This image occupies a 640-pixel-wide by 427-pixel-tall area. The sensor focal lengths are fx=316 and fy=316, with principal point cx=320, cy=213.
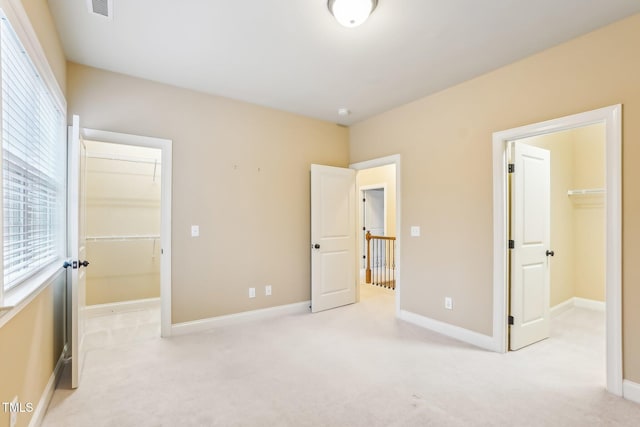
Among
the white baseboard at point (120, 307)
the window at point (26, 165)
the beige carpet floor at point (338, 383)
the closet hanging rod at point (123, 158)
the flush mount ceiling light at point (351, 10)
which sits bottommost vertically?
the beige carpet floor at point (338, 383)

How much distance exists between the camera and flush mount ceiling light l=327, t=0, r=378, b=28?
6.49 feet

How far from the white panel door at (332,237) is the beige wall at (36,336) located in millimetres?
2668

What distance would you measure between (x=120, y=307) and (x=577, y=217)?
6374 mm

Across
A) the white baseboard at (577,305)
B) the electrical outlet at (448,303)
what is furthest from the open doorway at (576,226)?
the electrical outlet at (448,303)

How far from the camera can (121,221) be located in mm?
4316

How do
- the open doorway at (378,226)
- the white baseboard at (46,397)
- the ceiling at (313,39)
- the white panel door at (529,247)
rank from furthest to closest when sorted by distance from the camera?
1. the open doorway at (378,226)
2. the white panel door at (529,247)
3. the ceiling at (313,39)
4. the white baseboard at (46,397)

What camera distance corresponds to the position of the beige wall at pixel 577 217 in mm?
4129

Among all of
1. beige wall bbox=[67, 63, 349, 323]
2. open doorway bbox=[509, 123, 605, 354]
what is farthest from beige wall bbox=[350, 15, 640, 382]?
beige wall bbox=[67, 63, 349, 323]

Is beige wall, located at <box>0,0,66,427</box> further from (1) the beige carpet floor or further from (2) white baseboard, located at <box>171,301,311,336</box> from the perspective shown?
(2) white baseboard, located at <box>171,301,311,336</box>

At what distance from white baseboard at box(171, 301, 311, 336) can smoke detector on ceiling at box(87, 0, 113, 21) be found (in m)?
2.82

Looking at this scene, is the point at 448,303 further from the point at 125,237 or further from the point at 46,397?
the point at 125,237

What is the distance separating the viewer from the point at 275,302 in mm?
4066

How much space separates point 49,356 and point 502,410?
3130 millimetres

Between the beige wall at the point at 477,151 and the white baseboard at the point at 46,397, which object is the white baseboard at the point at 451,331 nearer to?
the beige wall at the point at 477,151
